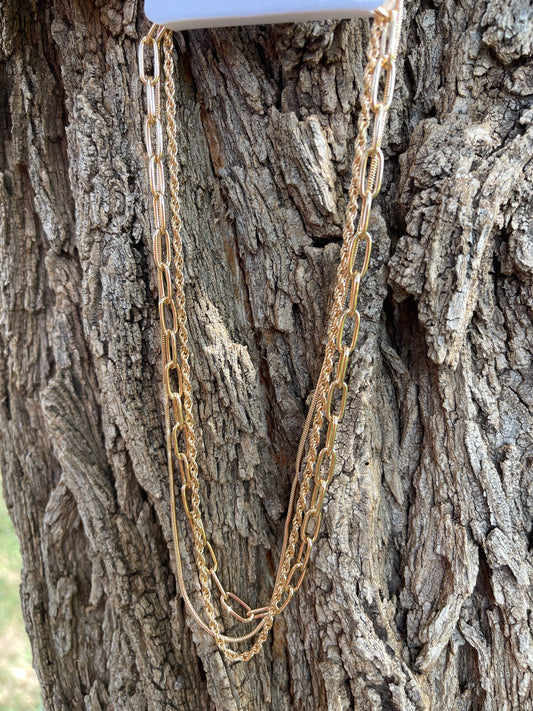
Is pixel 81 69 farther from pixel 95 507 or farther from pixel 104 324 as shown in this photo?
pixel 95 507

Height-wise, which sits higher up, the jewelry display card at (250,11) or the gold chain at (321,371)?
the jewelry display card at (250,11)

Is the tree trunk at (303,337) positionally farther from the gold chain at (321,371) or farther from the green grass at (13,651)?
the green grass at (13,651)

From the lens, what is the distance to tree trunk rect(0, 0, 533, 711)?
2.78 feet

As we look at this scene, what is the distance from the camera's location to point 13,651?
179 cm

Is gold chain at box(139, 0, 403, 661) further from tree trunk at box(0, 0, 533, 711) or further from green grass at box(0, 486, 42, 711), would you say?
green grass at box(0, 486, 42, 711)

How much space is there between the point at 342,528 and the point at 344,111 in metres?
0.69

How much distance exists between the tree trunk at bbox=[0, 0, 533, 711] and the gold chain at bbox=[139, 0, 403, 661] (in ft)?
0.11

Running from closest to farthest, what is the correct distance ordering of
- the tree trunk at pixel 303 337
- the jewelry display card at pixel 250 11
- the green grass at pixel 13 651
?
the jewelry display card at pixel 250 11
the tree trunk at pixel 303 337
the green grass at pixel 13 651

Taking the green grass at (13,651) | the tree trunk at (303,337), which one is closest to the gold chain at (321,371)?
the tree trunk at (303,337)

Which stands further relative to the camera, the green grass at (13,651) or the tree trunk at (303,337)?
the green grass at (13,651)

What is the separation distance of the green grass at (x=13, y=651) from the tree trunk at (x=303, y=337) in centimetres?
89

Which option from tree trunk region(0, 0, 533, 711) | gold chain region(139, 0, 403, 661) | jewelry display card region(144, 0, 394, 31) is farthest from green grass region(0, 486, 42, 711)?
jewelry display card region(144, 0, 394, 31)

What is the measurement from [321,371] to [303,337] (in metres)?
0.09

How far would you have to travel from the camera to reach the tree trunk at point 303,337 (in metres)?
0.85
